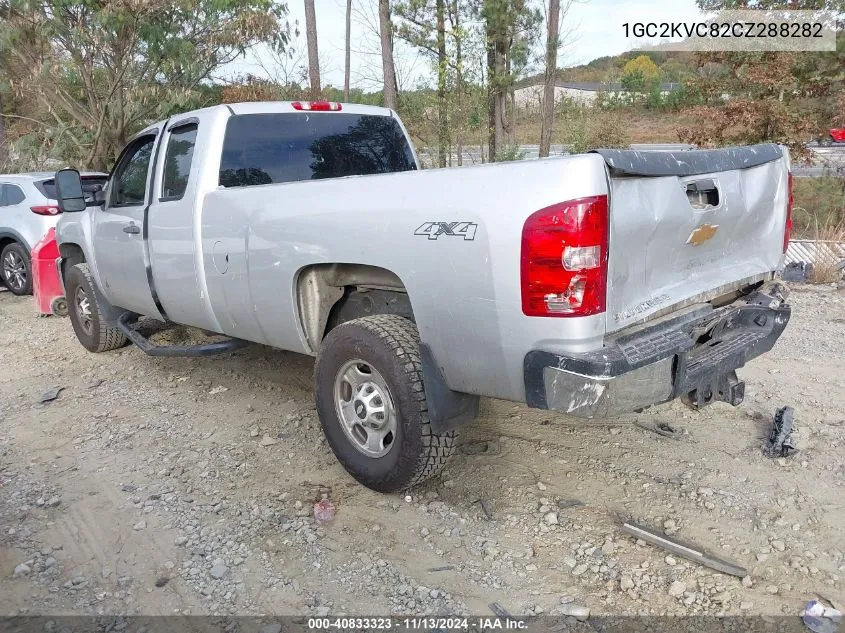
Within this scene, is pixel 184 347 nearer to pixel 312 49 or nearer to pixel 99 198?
pixel 99 198

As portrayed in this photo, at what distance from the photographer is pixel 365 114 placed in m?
5.06

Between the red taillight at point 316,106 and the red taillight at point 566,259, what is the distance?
2.64m

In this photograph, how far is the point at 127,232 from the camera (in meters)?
5.02

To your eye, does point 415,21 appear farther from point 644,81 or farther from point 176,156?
point 644,81

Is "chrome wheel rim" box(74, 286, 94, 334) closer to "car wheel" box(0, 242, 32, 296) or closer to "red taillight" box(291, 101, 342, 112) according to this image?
"red taillight" box(291, 101, 342, 112)

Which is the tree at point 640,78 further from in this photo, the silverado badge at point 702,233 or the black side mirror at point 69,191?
the silverado badge at point 702,233

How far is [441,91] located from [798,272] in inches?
369

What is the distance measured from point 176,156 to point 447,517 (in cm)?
304

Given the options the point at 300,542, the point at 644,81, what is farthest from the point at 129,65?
the point at 644,81

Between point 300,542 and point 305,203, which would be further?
point 305,203

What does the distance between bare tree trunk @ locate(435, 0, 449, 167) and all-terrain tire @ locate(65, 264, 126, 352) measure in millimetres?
9987

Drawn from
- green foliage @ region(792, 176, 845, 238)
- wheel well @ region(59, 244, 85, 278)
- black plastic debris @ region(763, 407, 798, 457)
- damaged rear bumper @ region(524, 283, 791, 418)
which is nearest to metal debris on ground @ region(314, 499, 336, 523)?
damaged rear bumper @ region(524, 283, 791, 418)

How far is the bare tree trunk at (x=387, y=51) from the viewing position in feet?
49.5

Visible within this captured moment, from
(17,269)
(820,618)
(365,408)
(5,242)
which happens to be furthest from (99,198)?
(820,618)
